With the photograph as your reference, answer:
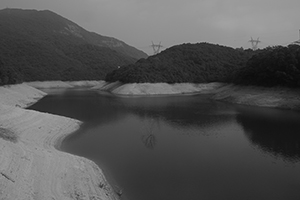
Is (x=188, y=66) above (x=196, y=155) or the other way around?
above

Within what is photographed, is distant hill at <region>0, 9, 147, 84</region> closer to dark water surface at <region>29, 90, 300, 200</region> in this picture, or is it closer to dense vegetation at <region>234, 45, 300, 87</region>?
dark water surface at <region>29, 90, 300, 200</region>

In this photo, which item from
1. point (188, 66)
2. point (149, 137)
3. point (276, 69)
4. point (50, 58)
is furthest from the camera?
point (50, 58)

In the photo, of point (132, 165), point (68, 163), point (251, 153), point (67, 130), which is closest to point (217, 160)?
point (251, 153)

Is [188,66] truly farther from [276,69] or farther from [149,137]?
[149,137]

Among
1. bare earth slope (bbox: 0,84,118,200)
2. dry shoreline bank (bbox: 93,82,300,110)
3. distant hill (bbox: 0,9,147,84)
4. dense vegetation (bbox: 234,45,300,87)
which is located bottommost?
bare earth slope (bbox: 0,84,118,200)

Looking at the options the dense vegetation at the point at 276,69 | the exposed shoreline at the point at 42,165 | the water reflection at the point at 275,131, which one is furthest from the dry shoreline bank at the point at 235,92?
the exposed shoreline at the point at 42,165

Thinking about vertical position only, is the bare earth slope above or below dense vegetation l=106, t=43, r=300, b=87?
below

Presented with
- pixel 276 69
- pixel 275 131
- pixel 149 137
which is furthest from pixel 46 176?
pixel 276 69

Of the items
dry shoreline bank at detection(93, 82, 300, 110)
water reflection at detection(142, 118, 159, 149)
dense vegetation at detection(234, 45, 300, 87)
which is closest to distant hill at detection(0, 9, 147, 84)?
dry shoreline bank at detection(93, 82, 300, 110)
